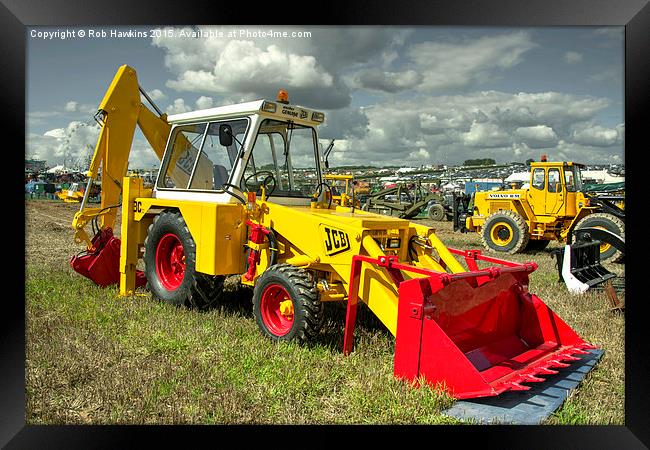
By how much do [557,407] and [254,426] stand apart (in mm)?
2319

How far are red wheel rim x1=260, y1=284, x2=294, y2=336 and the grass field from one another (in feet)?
0.70

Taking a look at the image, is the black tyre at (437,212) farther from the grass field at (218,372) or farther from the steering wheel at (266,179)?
the steering wheel at (266,179)

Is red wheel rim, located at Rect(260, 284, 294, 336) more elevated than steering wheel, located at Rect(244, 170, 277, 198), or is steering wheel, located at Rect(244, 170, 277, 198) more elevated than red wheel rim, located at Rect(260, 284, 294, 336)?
steering wheel, located at Rect(244, 170, 277, 198)

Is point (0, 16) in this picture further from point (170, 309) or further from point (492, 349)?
point (492, 349)

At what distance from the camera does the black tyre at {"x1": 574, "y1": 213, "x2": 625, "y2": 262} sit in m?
12.4

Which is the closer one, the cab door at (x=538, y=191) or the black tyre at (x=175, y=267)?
the black tyre at (x=175, y=267)

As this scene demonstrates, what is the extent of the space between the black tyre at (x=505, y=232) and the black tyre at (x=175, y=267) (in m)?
10.1

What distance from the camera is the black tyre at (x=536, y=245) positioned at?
50.2 ft

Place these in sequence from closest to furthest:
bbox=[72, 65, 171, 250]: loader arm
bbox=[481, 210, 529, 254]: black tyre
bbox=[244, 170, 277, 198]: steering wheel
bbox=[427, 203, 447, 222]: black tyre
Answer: bbox=[244, 170, 277, 198]: steering wheel → bbox=[72, 65, 171, 250]: loader arm → bbox=[481, 210, 529, 254]: black tyre → bbox=[427, 203, 447, 222]: black tyre

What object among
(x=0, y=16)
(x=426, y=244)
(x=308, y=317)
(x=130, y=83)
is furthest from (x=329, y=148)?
(x=0, y=16)

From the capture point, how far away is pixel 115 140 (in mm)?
7773

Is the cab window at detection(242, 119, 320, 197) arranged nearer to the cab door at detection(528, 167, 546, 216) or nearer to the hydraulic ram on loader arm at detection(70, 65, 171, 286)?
the hydraulic ram on loader arm at detection(70, 65, 171, 286)

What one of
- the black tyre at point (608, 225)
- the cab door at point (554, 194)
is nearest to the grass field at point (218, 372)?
the black tyre at point (608, 225)

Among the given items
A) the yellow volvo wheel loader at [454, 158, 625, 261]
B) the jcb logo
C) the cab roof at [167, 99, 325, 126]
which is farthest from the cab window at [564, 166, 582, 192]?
the jcb logo
